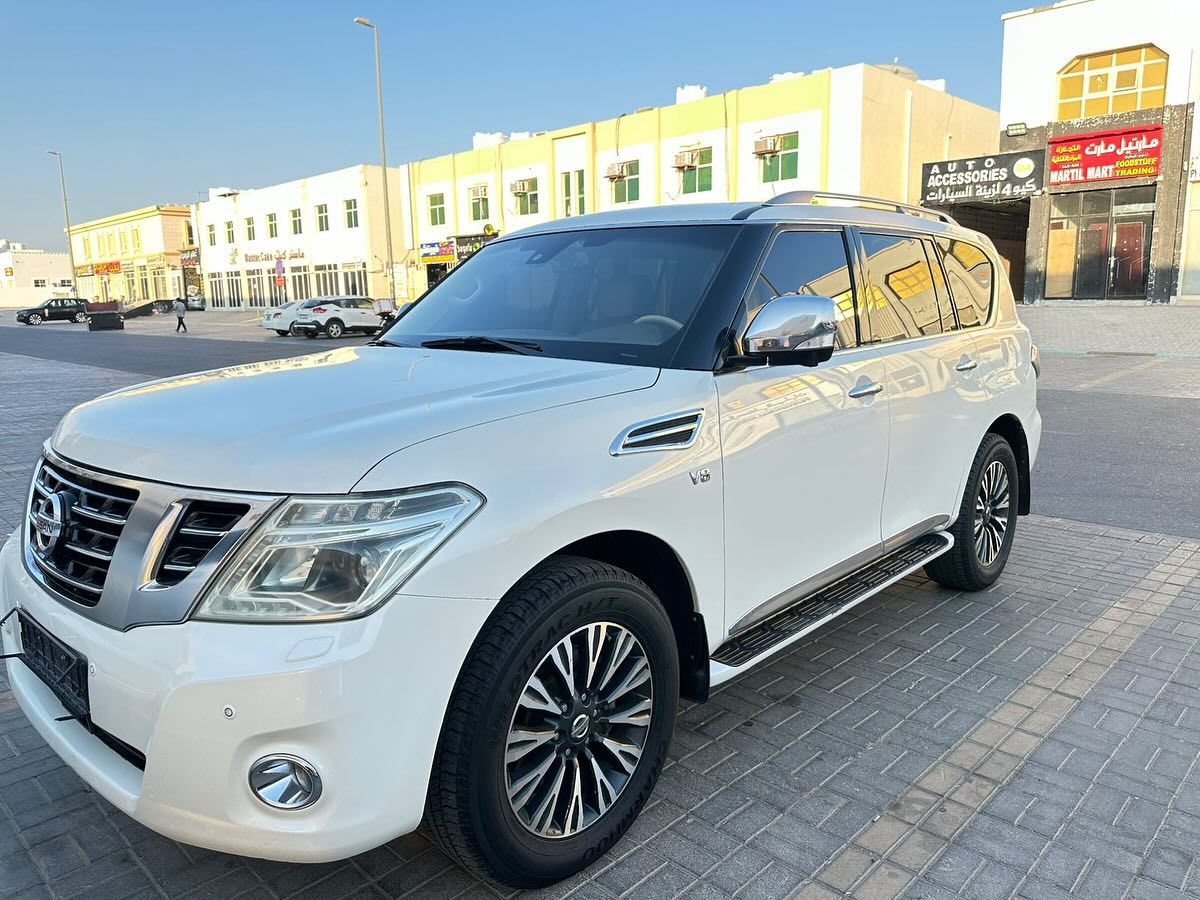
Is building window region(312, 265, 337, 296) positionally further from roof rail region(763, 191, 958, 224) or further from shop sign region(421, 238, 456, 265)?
roof rail region(763, 191, 958, 224)

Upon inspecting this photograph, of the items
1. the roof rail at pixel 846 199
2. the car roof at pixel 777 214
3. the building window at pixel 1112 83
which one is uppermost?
the building window at pixel 1112 83

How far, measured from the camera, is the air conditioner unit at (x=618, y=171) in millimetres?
37844

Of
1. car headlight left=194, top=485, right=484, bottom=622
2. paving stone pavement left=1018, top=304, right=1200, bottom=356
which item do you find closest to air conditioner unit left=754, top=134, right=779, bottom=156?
paving stone pavement left=1018, top=304, right=1200, bottom=356

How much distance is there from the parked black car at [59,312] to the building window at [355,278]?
18.5 meters

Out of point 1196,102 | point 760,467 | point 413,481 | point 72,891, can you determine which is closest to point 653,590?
point 760,467

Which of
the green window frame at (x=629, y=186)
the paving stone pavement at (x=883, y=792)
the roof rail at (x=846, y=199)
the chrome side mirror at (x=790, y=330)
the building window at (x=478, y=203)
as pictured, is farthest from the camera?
the building window at (x=478, y=203)

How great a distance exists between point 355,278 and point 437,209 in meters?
8.92

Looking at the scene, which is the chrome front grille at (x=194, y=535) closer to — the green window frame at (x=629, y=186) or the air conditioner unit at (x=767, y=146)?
the air conditioner unit at (x=767, y=146)

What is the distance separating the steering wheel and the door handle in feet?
2.81

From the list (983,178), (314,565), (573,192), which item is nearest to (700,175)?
(573,192)

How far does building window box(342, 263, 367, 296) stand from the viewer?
52338 millimetres

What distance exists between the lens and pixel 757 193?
110 feet

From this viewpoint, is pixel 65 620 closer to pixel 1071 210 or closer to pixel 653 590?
pixel 653 590


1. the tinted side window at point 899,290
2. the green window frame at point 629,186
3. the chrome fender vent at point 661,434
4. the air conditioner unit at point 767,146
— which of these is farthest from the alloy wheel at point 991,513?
the green window frame at point 629,186
